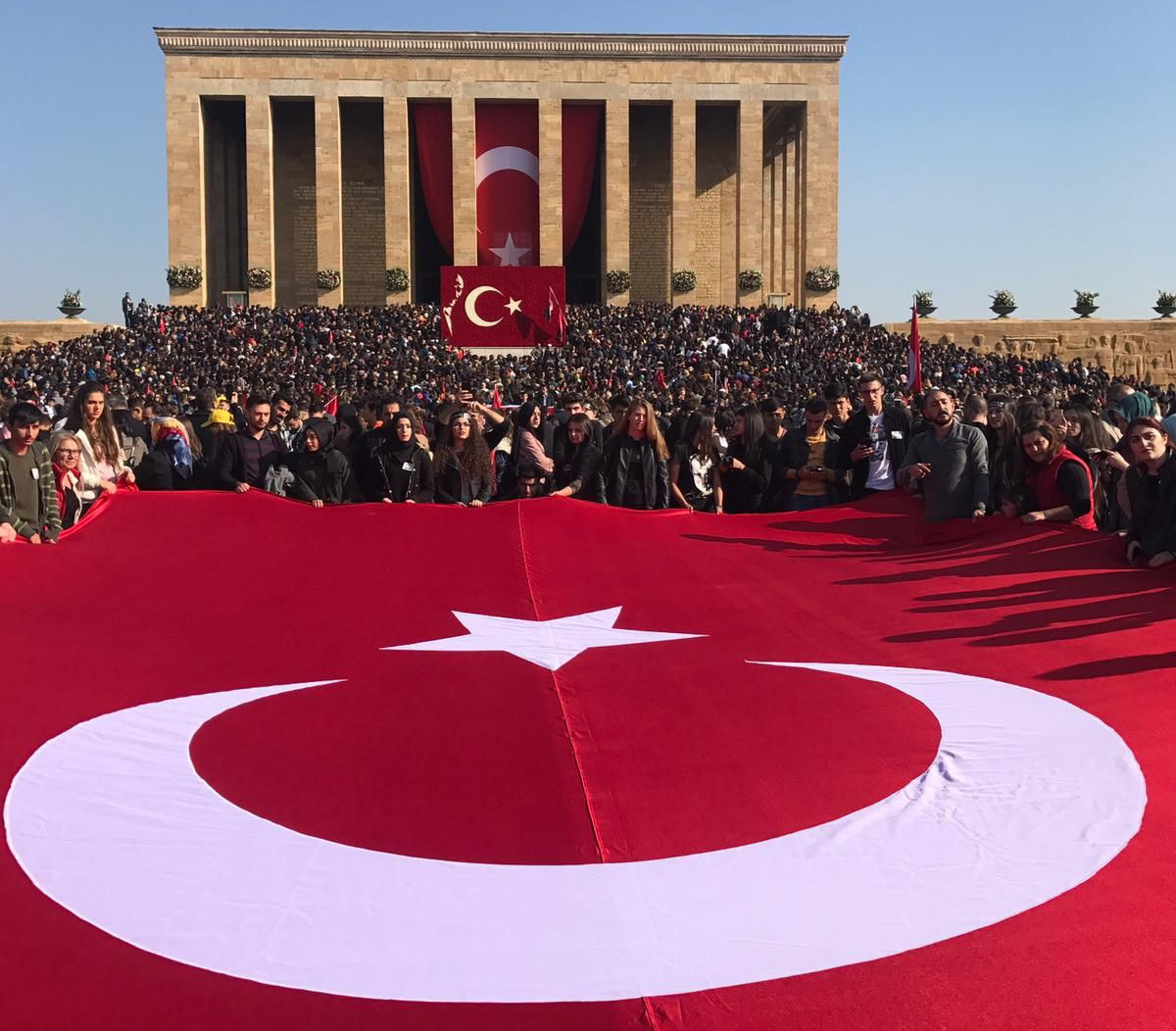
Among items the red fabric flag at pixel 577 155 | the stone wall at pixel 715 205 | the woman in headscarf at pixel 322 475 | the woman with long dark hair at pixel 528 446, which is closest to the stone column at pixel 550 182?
the red fabric flag at pixel 577 155

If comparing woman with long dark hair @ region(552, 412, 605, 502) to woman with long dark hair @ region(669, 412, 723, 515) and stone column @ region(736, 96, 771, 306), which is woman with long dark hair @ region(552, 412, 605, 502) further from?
stone column @ region(736, 96, 771, 306)

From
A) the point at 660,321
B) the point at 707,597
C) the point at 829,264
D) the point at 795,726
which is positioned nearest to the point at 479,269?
the point at 660,321

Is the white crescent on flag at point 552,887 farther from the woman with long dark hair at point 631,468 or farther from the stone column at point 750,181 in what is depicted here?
the stone column at point 750,181

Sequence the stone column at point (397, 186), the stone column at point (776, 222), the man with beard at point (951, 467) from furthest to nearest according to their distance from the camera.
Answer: the stone column at point (776, 222) < the stone column at point (397, 186) < the man with beard at point (951, 467)

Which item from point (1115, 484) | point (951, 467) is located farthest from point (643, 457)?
point (1115, 484)

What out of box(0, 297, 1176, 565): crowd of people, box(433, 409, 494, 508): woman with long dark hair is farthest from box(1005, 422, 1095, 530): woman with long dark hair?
box(433, 409, 494, 508): woman with long dark hair

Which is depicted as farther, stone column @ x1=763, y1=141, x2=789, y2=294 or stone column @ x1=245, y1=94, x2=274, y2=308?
stone column @ x1=763, y1=141, x2=789, y2=294
